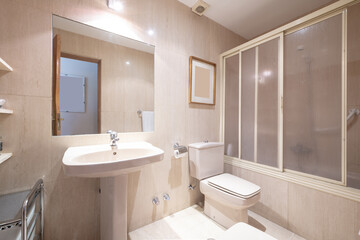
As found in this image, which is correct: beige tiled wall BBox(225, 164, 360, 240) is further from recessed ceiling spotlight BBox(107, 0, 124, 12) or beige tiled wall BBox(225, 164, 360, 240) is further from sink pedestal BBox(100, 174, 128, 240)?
recessed ceiling spotlight BBox(107, 0, 124, 12)

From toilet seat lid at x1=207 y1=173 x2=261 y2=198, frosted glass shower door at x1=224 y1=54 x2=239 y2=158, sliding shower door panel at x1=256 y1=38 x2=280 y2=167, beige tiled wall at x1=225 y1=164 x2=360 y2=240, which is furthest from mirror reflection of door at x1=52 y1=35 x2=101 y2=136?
beige tiled wall at x1=225 y1=164 x2=360 y2=240

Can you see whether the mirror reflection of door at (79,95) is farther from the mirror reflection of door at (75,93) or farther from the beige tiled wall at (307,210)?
the beige tiled wall at (307,210)

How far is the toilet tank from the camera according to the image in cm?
159

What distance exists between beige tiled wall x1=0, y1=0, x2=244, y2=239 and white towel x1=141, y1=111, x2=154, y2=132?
A: 0.18 ft

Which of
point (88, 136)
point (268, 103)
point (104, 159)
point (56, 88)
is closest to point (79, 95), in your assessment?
point (56, 88)

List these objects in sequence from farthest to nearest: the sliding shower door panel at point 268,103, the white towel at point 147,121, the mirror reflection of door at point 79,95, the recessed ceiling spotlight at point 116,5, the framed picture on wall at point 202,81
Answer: the framed picture on wall at point 202,81 → the sliding shower door panel at point 268,103 → the white towel at point 147,121 → the recessed ceiling spotlight at point 116,5 → the mirror reflection of door at point 79,95

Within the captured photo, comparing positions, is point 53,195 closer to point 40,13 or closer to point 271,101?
point 40,13

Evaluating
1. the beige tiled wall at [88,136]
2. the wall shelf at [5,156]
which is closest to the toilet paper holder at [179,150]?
the beige tiled wall at [88,136]

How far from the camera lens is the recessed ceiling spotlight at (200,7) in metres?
1.58

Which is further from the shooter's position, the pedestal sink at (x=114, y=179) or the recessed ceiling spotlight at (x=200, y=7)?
the recessed ceiling spotlight at (x=200, y=7)

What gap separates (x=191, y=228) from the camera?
4.57 ft

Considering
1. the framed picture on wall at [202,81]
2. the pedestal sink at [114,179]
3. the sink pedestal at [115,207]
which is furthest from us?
the framed picture on wall at [202,81]

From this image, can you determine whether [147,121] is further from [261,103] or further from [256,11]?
[256,11]

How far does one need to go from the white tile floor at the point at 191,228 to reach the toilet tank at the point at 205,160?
0.42 metres
